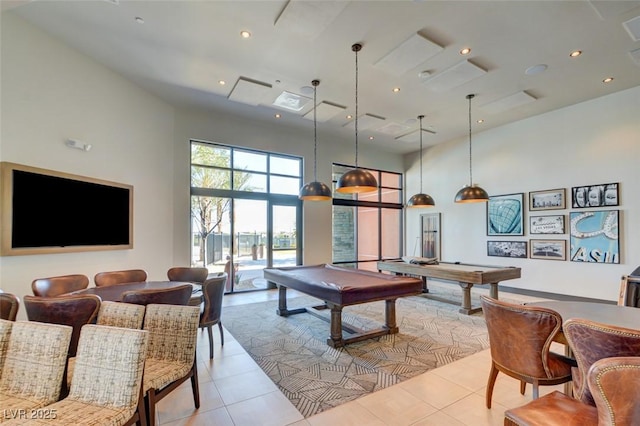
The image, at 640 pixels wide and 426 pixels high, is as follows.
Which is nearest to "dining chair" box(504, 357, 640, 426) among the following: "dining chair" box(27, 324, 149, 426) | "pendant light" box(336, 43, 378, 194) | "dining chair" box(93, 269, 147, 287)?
"dining chair" box(27, 324, 149, 426)

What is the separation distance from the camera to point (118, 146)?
4.96 m

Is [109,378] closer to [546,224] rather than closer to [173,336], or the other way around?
[173,336]

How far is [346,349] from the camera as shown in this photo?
12.3 ft

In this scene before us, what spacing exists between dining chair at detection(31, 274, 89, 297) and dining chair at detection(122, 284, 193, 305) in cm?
121

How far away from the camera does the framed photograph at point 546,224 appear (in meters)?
6.32

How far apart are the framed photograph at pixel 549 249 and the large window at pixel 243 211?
5.67 metres

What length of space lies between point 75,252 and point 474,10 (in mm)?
6273

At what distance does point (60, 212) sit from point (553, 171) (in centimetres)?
931

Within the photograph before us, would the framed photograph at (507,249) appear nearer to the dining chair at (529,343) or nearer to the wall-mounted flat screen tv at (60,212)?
the dining chair at (529,343)

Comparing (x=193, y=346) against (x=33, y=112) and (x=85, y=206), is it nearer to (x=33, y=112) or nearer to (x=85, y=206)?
(x=85, y=206)

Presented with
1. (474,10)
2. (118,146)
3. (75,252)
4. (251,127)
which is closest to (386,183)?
(251,127)

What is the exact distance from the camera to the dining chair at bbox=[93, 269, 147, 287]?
3.91 meters

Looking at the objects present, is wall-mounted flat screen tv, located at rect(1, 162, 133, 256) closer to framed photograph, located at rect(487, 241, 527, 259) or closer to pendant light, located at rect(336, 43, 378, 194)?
pendant light, located at rect(336, 43, 378, 194)

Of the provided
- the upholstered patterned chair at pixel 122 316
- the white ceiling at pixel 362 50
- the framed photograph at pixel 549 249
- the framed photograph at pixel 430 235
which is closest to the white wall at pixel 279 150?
the white ceiling at pixel 362 50
